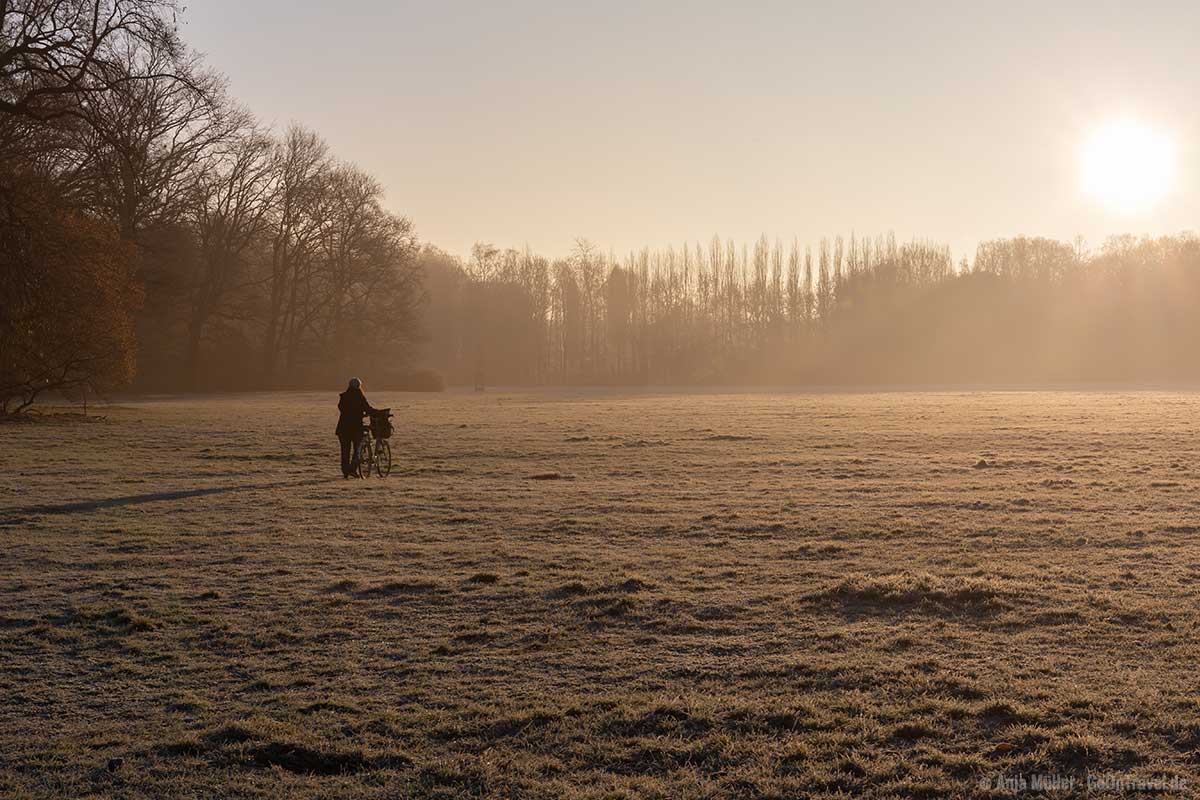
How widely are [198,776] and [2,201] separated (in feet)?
84.7

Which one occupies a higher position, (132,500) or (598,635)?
(132,500)

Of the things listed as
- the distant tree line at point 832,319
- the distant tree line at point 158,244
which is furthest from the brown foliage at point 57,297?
the distant tree line at point 832,319

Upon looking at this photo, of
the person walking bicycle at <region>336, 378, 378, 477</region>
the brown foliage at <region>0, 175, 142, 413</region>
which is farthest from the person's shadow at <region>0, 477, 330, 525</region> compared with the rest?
the brown foliage at <region>0, 175, 142, 413</region>

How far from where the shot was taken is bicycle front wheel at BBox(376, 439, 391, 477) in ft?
68.4

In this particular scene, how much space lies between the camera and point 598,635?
861 centimetres

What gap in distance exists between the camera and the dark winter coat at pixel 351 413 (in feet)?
66.5

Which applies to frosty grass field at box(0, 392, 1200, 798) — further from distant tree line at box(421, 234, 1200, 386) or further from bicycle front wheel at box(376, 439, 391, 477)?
distant tree line at box(421, 234, 1200, 386)

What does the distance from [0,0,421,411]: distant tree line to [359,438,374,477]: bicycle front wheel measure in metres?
8.36

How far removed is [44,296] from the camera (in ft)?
93.1

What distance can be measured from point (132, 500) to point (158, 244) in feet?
123

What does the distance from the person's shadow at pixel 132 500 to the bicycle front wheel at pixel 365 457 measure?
2.32ft

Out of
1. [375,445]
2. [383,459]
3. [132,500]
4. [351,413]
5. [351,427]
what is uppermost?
[351,413]

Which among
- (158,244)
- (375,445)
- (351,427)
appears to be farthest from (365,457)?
(158,244)

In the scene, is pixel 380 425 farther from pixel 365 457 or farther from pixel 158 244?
pixel 158 244
